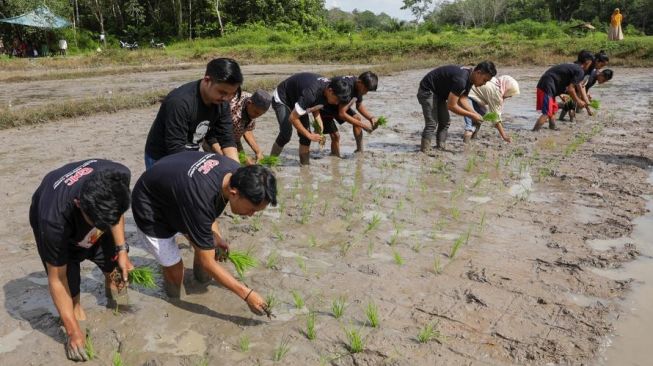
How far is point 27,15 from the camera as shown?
80.8ft

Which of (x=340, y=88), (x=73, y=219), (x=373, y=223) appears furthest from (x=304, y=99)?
(x=73, y=219)

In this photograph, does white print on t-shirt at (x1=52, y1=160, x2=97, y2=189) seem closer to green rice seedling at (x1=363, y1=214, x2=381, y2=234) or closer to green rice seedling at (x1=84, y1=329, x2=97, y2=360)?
green rice seedling at (x1=84, y1=329, x2=97, y2=360)

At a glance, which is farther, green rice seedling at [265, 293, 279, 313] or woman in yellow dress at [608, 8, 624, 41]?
woman in yellow dress at [608, 8, 624, 41]

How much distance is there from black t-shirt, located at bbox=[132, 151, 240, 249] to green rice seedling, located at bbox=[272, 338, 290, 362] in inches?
26.6

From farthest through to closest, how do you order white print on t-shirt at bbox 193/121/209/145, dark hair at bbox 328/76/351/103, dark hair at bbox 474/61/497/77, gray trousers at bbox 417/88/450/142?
gray trousers at bbox 417/88/450/142, dark hair at bbox 474/61/497/77, dark hair at bbox 328/76/351/103, white print on t-shirt at bbox 193/121/209/145

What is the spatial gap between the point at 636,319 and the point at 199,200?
8.83 ft

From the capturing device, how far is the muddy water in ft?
9.15

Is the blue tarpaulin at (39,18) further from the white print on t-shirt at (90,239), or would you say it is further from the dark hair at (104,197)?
the dark hair at (104,197)

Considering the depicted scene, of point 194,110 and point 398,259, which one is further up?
point 194,110

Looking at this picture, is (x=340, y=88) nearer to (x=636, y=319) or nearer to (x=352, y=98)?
(x=352, y=98)

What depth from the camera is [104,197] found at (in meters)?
2.41

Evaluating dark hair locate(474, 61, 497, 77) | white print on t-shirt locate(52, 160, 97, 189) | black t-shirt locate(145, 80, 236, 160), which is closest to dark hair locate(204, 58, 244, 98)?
black t-shirt locate(145, 80, 236, 160)

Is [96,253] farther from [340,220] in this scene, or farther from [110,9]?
[110,9]

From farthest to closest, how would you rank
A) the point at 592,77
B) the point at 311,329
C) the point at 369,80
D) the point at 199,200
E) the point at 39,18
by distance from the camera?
the point at 39,18 < the point at 592,77 < the point at 369,80 < the point at 311,329 < the point at 199,200
